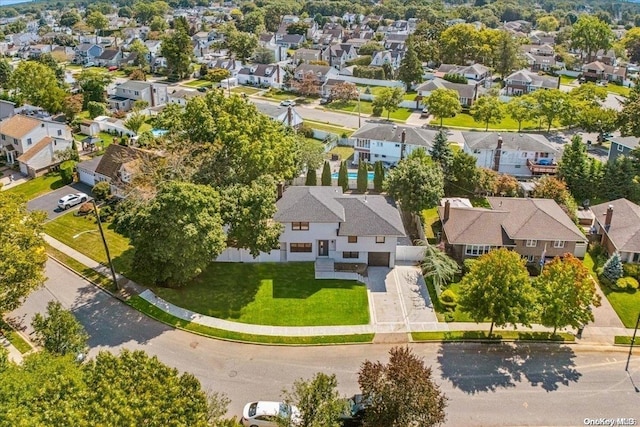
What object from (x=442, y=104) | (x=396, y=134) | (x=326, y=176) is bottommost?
(x=326, y=176)

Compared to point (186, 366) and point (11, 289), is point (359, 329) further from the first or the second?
point (11, 289)

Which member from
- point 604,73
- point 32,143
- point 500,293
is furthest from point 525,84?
point 32,143

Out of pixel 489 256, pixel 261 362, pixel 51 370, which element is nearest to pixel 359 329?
pixel 261 362

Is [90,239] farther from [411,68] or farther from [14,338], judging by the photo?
[411,68]

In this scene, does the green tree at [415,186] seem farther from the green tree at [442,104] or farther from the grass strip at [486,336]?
the green tree at [442,104]

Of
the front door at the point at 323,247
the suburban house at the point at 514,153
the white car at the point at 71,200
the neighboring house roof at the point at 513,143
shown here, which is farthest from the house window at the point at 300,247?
the neighboring house roof at the point at 513,143

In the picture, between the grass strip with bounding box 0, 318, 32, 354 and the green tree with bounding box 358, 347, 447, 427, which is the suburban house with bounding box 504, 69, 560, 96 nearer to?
the green tree with bounding box 358, 347, 447, 427

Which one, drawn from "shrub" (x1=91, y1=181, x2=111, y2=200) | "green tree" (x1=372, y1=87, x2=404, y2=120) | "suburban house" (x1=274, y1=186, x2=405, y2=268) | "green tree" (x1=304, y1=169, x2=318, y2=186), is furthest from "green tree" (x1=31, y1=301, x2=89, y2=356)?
"green tree" (x1=372, y1=87, x2=404, y2=120)
